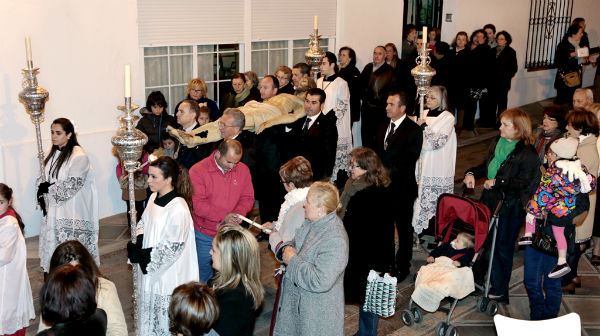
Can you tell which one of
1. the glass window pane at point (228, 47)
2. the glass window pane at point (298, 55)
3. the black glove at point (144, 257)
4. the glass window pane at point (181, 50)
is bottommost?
the black glove at point (144, 257)

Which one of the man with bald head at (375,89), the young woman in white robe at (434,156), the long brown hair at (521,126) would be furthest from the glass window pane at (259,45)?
the long brown hair at (521,126)

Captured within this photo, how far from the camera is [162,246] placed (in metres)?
5.30

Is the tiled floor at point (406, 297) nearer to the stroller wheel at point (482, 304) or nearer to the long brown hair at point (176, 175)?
the stroller wheel at point (482, 304)

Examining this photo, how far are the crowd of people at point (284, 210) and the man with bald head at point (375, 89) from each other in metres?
1.28

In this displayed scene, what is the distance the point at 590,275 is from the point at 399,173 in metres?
2.71

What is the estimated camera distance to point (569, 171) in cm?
609

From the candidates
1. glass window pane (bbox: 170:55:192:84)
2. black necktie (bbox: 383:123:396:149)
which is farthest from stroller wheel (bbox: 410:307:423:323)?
glass window pane (bbox: 170:55:192:84)

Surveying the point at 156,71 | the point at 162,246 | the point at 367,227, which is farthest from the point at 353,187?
the point at 156,71

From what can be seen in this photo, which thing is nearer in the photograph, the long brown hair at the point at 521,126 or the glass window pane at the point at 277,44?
the long brown hair at the point at 521,126

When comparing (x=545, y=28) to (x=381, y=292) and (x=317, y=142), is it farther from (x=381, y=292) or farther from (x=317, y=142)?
(x=381, y=292)

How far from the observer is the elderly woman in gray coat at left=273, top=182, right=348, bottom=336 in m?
4.82

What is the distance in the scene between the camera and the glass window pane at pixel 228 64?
433 inches

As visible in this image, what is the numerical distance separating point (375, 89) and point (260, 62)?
2.01 m

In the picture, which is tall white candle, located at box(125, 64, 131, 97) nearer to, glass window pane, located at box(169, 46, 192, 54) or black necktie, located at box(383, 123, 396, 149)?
black necktie, located at box(383, 123, 396, 149)
